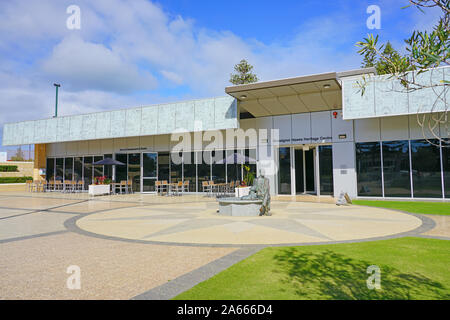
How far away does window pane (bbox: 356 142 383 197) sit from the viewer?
15.4 meters

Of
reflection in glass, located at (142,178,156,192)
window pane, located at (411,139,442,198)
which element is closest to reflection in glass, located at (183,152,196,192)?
reflection in glass, located at (142,178,156,192)

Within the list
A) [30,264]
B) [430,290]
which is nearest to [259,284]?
[430,290]

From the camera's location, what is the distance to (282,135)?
1791 cm

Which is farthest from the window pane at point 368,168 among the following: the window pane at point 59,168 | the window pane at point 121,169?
the window pane at point 59,168

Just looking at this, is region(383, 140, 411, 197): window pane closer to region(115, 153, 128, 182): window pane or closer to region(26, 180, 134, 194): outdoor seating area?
region(26, 180, 134, 194): outdoor seating area

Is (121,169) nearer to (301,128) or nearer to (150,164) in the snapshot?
(150,164)

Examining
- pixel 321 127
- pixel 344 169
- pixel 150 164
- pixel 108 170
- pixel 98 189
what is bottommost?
pixel 98 189

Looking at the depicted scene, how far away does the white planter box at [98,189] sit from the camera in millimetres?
19250

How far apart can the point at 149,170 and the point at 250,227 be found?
1516 centimetres

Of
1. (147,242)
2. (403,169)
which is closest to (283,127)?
(403,169)

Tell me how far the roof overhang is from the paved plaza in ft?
20.8

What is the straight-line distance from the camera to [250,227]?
786 cm
